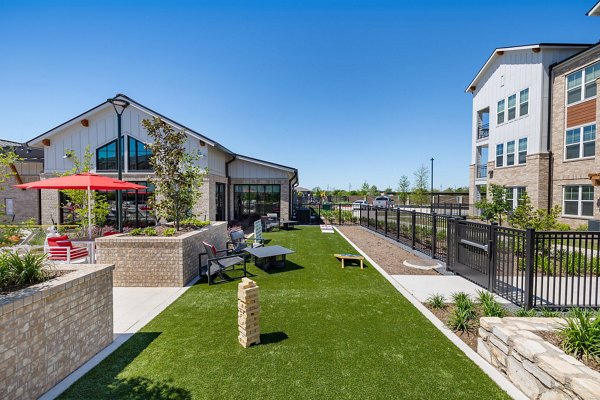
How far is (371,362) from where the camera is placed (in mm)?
3916

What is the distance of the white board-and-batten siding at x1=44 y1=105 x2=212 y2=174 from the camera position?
653 inches

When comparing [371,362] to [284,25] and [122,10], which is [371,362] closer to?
[122,10]

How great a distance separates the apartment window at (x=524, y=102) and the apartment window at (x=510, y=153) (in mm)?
2107

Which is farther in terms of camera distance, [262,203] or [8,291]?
[262,203]

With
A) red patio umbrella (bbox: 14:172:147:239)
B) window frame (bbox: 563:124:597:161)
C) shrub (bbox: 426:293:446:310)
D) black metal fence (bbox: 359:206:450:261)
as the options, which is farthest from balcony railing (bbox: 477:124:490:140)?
red patio umbrella (bbox: 14:172:147:239)

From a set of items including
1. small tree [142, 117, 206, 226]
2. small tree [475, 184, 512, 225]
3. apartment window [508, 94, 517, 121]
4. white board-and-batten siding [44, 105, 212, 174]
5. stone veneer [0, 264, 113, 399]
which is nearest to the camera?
stone veneer [0, 264, 113, 399]

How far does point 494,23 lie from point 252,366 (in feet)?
55.4

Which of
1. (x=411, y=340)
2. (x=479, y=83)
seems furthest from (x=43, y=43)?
(x=479, y=83)

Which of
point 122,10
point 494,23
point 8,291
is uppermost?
point 494,23

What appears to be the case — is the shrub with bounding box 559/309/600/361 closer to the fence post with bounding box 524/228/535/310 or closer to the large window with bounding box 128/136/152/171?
the fence post with bounding box 524/228/535/310

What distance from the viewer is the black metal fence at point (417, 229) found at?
32.6 feet

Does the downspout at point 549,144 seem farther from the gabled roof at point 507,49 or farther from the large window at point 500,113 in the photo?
the large window at point 500,113

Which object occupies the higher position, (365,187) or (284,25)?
(284,25)

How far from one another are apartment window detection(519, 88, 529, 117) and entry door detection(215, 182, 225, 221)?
2173 centimetres
